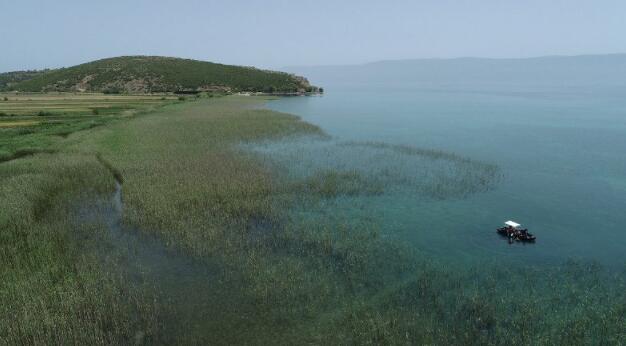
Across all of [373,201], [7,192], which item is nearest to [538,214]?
[373,201]

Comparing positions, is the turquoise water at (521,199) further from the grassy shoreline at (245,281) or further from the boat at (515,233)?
the grassy shoreline at (245,281)

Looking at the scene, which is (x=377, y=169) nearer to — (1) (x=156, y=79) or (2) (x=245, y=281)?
(2) (x=245, y=281)

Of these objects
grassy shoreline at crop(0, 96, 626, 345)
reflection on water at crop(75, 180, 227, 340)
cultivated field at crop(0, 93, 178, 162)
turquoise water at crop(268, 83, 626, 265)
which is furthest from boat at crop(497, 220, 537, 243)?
cultivated field at crop(0, 93, 178, 162)

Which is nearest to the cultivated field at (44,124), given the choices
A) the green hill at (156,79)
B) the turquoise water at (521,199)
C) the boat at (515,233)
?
the turquoise water at (521,199)

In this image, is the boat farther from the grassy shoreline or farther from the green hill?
the green hill

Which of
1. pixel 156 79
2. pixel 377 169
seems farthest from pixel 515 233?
pixel 156 79
